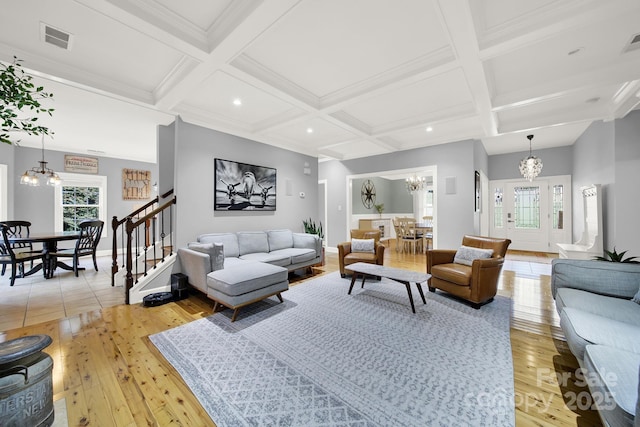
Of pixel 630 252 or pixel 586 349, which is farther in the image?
pixel 630 252

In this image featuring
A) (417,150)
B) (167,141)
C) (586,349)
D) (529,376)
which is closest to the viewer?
(586,349)

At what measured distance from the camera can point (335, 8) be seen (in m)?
2.02

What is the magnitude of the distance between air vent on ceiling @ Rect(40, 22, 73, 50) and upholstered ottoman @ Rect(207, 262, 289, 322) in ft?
8.85

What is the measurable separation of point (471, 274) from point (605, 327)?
4.65ft

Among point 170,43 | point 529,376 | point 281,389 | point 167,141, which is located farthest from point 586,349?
point 167,141

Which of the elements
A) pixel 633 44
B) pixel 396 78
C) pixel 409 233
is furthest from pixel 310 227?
pixel 633 44

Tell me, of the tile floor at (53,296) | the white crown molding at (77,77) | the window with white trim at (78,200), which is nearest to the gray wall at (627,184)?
the white crown molding at (77,77)

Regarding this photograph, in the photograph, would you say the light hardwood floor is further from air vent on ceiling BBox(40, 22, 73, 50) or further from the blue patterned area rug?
air vent on ceiling BBox(40, 22, 73, 50)

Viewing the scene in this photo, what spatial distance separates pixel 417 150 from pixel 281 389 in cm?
576

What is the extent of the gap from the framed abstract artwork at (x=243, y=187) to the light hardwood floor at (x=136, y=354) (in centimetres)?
172

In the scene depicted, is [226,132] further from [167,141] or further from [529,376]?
[529,376]

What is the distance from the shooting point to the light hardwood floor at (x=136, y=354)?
1.56 metres

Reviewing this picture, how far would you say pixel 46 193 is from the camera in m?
5.91

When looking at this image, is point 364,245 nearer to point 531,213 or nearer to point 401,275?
point 401,275
